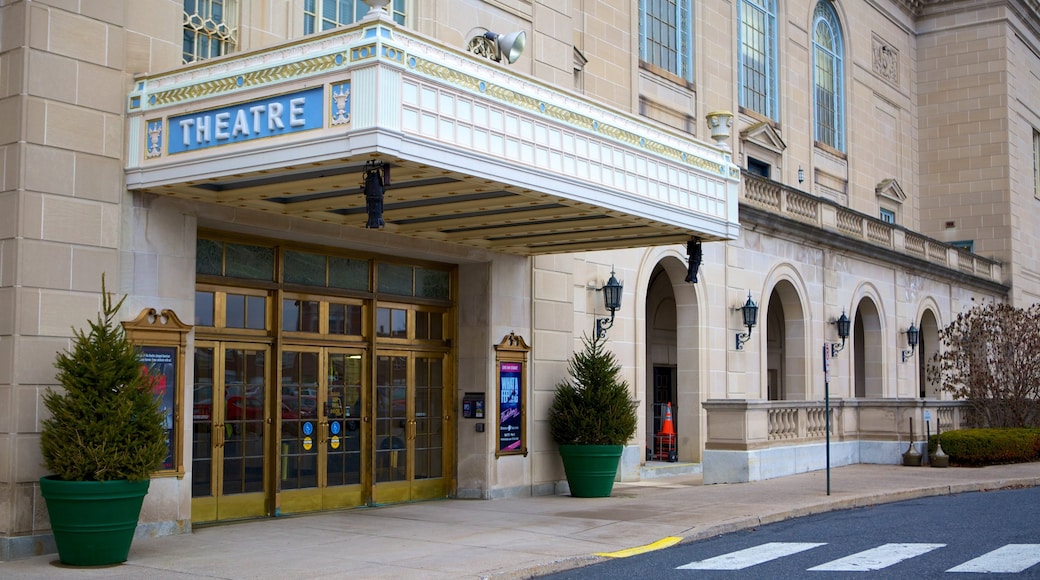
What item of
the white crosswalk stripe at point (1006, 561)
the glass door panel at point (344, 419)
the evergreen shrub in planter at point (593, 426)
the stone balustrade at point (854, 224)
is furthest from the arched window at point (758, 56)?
the white crosswalk stripe at point (1006, 561)

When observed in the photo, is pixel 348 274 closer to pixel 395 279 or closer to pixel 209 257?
pixel 395 279

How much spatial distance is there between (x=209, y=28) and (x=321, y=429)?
221 inches

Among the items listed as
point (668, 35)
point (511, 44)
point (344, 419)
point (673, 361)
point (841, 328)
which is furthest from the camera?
point (841, 328)

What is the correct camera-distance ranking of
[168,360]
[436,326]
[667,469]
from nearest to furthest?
[168,360]
[436,326]
[667,469]

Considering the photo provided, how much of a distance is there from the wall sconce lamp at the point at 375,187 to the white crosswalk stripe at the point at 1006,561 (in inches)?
257

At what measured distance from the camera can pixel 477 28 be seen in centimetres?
1811

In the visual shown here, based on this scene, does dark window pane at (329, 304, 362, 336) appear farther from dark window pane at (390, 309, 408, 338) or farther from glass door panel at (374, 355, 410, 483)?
dark window pane at (390, 309, 408, 338)

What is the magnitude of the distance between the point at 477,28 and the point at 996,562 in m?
11.0

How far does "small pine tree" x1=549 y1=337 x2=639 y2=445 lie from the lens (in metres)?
18.8

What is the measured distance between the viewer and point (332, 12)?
1585 cm

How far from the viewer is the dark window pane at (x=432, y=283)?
18234mm

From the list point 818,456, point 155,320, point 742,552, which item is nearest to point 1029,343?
point 818,456

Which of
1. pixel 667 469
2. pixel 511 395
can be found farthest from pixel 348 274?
pixel 667 469

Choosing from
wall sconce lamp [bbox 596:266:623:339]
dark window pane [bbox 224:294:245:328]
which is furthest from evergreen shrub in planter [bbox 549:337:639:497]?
dark window pane [bbox 224:294:245:328]
